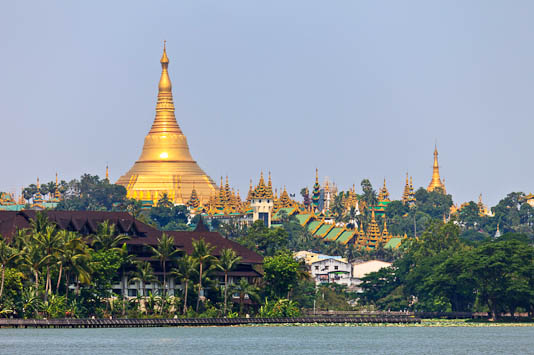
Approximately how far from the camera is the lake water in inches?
4158

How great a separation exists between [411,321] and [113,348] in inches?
1554

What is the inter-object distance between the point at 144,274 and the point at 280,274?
12.3 m

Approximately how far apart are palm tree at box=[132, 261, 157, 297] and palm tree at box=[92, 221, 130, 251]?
94.7 inches

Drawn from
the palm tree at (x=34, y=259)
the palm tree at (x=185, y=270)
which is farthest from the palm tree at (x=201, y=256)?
the palm tree at (x=34, y=259)

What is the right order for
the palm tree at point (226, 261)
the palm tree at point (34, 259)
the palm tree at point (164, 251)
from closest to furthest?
the palm tree at point (34, 259), the palm tree at point (164, 251), the palm tree at point (226, 261)

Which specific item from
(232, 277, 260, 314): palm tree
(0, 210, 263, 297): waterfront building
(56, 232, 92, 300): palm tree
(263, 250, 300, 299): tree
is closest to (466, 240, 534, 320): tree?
(263, 250, 300, 299): tree

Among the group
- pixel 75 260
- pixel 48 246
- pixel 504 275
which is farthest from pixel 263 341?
pixel 504 275

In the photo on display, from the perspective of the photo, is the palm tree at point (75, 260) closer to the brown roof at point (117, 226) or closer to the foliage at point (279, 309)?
the brown roof at point (117, 226)

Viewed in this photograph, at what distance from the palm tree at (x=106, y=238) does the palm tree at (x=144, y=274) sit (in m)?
2.41

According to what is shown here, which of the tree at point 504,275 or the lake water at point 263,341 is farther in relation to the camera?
the tree at point 504,275

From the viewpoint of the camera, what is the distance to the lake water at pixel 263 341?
10562 centimetres

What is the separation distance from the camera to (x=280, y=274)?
136 meters

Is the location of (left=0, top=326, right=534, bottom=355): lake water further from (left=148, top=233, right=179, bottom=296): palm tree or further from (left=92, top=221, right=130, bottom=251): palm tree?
(left=92, top=221, right=130, bottom=251): palm tree

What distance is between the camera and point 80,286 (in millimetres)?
127188
